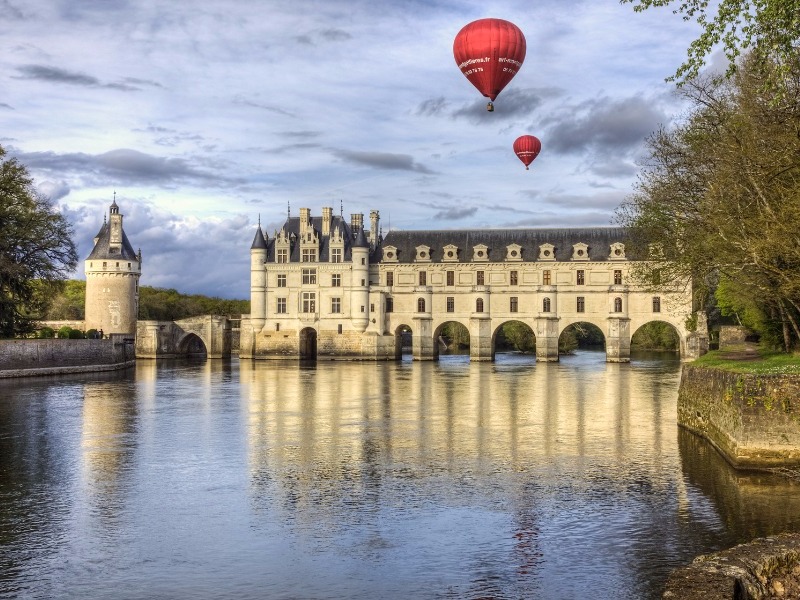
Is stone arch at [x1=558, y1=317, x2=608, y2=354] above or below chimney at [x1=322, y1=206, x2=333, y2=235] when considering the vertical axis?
below

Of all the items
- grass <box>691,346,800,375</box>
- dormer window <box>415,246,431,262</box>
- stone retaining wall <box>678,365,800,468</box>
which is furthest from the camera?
dormer window <box>415,246,431,262</box>

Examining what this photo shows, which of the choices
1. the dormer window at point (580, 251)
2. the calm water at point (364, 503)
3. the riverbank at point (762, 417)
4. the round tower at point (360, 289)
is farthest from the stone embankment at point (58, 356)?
the riverbank at point (762, 417)

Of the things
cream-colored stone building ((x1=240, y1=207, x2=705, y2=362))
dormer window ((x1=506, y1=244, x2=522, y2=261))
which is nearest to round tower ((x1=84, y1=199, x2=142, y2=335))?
cream-colored stone building ((x1=240, y1=207, x2=705, y2=362))

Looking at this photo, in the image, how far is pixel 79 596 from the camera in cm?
1070

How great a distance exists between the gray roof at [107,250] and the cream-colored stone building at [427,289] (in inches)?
424

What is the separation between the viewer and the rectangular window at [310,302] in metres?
73.2

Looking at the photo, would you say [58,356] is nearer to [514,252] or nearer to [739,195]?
[514,252]

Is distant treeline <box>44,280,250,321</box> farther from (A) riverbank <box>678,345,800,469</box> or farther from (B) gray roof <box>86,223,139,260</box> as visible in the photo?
(A) riverbank <box>678,345,800,469</box>

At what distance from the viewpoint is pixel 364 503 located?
15320 millimetres

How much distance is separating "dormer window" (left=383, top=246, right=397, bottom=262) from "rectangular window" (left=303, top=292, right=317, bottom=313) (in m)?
6.81

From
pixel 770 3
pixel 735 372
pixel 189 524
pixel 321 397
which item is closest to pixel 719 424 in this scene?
pixel 735 372

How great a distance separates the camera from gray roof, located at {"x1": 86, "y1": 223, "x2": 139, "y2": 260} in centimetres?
7425

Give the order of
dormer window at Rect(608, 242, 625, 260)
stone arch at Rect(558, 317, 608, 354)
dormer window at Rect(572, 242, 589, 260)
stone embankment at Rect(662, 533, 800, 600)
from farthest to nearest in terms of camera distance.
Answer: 1. dormer window at Rect(572, 242, 589, 260)
2. stone arch at Rect(558, 317, 608, 354)
3. dormer window at Rect(608, 242, 625, 260)
4. stone embankment at Rect(662, 533, 800, 600)

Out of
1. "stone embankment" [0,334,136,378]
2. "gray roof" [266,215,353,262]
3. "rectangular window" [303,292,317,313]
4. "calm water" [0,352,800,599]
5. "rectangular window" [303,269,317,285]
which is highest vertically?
"gray roof" [266,215,353,262]
